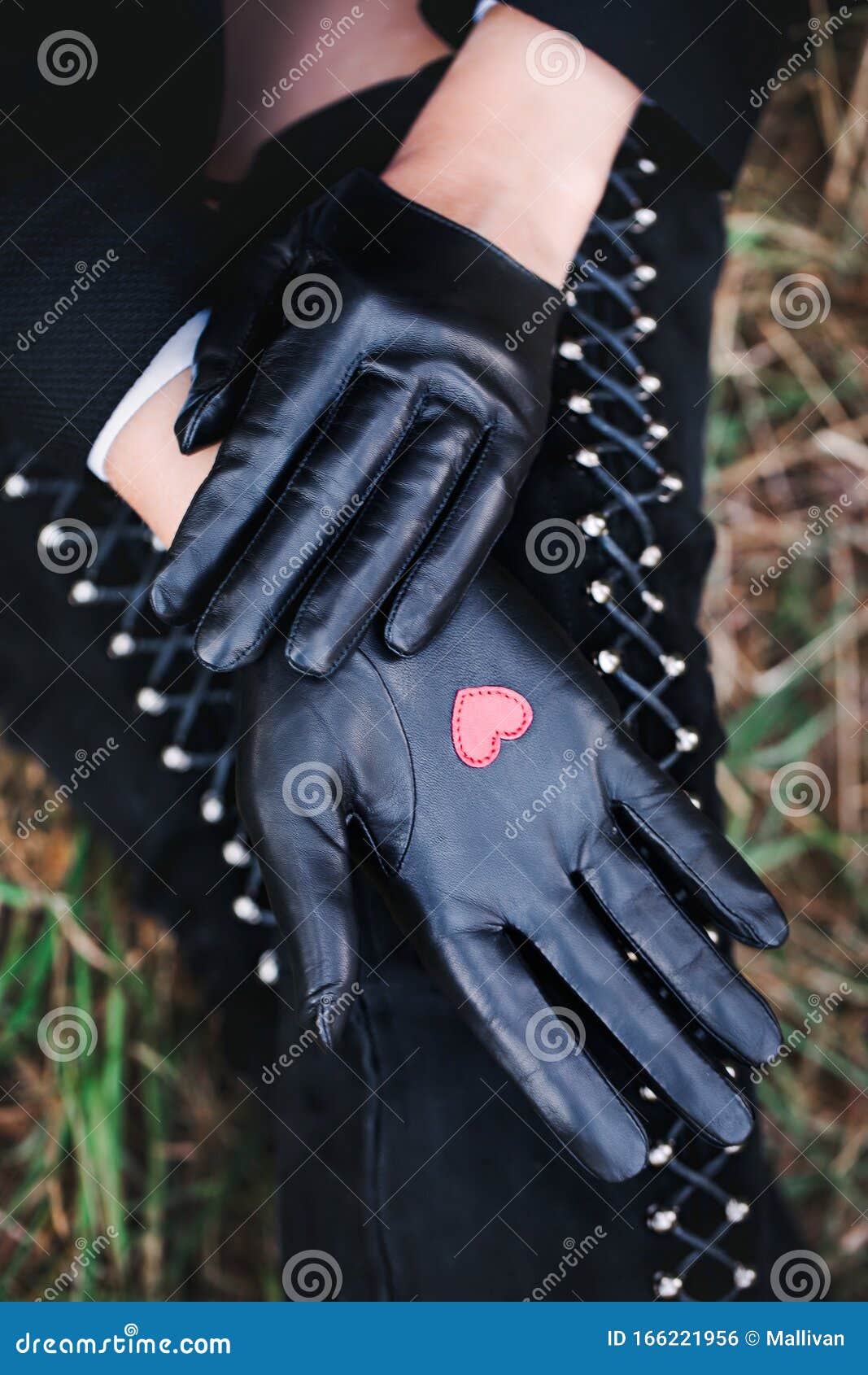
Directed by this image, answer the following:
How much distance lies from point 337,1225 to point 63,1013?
24.0 inches

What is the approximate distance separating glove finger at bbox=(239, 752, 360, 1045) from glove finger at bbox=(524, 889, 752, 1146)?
17 cm

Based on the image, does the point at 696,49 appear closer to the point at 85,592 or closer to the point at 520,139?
the point at 520,139

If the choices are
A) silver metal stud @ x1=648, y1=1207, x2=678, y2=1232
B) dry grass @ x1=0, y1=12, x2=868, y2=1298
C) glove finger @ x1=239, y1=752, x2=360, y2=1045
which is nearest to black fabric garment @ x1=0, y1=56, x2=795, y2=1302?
silver metal stud @ x1=648, y1=1207, x2=678, y2=1232

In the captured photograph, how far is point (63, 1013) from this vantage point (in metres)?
1.43

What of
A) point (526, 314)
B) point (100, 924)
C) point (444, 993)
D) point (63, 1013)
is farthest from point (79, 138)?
point (63, 1013)

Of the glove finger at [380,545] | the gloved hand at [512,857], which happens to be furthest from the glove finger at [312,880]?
the glove finger at [380,545]

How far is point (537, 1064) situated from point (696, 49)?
0.96 m

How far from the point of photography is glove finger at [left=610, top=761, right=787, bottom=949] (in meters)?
0.91

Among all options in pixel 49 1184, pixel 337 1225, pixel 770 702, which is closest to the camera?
pixel 337 1225

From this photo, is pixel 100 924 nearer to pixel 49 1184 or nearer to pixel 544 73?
pixel 49 1184

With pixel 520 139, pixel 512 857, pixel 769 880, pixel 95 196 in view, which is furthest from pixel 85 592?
pixel 769 880

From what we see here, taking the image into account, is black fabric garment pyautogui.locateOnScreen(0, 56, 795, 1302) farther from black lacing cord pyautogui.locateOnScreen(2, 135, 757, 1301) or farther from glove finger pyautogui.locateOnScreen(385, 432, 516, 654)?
glove finger pyautogui.locateOnScreen(385, 432, 516, 654)

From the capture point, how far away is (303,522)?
0.81 m

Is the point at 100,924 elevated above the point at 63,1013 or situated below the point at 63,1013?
above
